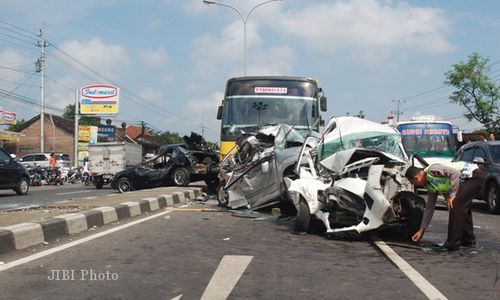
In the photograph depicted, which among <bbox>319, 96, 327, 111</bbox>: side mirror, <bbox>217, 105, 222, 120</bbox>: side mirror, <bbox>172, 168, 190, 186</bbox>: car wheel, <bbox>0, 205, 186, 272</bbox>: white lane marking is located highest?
<bbox>319, 96, 327, 111</bbox>: side mirror

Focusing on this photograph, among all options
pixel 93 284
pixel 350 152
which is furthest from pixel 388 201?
pixel 93 284

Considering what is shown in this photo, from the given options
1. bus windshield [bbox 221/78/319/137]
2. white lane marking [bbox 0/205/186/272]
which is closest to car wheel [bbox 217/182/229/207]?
bus windshield [bbox 221/78/319/137]

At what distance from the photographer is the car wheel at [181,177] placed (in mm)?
17875

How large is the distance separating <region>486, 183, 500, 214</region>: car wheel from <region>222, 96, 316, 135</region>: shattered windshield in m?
4.44

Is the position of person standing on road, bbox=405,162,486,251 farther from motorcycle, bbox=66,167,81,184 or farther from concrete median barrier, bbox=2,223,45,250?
motorcycle, bbox=66,167,81,184

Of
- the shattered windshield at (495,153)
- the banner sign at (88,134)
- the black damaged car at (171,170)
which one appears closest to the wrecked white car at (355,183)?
the shattered windshield at (495,153)

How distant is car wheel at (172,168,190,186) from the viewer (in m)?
17.9

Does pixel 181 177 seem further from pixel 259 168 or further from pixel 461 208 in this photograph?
pixel 461 208

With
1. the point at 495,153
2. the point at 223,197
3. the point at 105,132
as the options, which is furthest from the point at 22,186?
the point at 105,132

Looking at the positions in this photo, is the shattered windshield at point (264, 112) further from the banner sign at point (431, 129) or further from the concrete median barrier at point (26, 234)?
the concrete median barrier at point (26, 234)

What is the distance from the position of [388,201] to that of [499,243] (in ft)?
6.06

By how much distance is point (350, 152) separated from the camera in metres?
7.71

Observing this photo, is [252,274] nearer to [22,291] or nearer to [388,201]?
[22,291]

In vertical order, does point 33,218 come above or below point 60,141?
below
